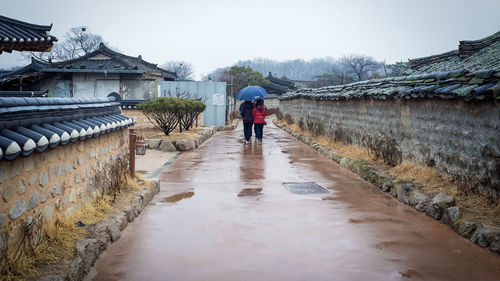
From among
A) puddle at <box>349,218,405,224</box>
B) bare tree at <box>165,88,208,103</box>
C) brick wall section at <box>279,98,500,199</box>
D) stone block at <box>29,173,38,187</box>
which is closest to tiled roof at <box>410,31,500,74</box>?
brick wall section at <box>279,98,500,199</box>

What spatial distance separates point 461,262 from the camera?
4.94m

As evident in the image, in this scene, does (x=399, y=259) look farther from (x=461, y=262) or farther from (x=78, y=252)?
(x=78, y=252)

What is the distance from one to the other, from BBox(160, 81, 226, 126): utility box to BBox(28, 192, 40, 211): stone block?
21.3m

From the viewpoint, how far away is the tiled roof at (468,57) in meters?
14.1

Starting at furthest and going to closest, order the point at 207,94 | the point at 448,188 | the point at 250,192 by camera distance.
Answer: the point at 207,94 < the point at 250,192 < the point at 448,188

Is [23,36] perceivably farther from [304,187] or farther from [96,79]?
[96,79]

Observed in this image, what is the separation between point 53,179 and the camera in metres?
4.73

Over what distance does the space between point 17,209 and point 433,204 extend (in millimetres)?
5387

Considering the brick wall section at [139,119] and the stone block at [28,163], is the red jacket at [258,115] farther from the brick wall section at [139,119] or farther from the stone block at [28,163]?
the stone block at [28,163]

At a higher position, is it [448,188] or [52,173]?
[52,173]

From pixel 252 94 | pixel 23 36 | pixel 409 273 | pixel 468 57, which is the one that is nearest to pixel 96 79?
pixel 252 94

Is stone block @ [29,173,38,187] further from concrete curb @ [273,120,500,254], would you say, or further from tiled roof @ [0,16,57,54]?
tiled roof @ [0,16,57,54]

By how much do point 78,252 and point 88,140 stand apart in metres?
1.83

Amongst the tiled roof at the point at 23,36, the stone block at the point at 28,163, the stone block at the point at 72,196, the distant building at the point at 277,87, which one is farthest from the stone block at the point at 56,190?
the distant building at the point at 277,87
